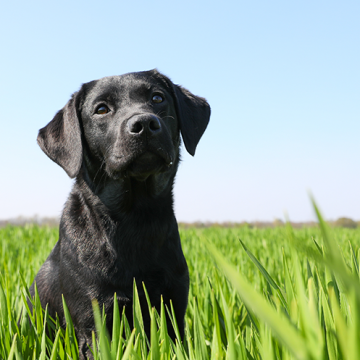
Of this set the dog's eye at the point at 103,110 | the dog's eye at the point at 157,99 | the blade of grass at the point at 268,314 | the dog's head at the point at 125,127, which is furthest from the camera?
the dog's eye at the point at 157,99

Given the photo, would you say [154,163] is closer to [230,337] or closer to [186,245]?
[230,337]

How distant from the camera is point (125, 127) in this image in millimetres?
2207

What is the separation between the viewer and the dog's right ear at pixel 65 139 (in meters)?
2.39

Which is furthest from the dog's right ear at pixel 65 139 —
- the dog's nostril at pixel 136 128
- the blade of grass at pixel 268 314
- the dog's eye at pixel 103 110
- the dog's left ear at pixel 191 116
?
the blade of grass at pixel 268 314

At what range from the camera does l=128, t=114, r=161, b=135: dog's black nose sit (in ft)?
6.99

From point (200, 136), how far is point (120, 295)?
1459mm

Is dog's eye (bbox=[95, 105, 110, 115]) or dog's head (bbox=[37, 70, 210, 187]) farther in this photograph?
dog's eye (bbox=[95, 105, 110, 115])

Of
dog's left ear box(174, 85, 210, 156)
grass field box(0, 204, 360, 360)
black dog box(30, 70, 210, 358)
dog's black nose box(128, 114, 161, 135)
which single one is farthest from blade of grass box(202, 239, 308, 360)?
dog's left ear box(174, 85, 210, 156)

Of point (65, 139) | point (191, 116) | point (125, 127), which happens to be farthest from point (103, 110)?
point (191, 116)

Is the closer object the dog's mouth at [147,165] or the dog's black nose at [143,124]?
the dog's black nose at [143,124]

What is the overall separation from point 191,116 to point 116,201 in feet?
3.42

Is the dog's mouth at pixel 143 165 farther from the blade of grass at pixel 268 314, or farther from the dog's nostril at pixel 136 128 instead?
the blade of grass at pixel 268 314

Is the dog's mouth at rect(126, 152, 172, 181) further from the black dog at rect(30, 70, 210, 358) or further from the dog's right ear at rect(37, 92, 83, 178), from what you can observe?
the dog's right ear at rect(37, 92, 83, 178)

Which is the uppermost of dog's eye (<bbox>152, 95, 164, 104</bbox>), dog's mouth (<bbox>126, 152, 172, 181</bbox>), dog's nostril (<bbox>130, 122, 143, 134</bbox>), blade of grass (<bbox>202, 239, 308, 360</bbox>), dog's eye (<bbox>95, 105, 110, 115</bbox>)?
→ dog's eye (<bbox>152, 95, 164, 104</bbox>)
